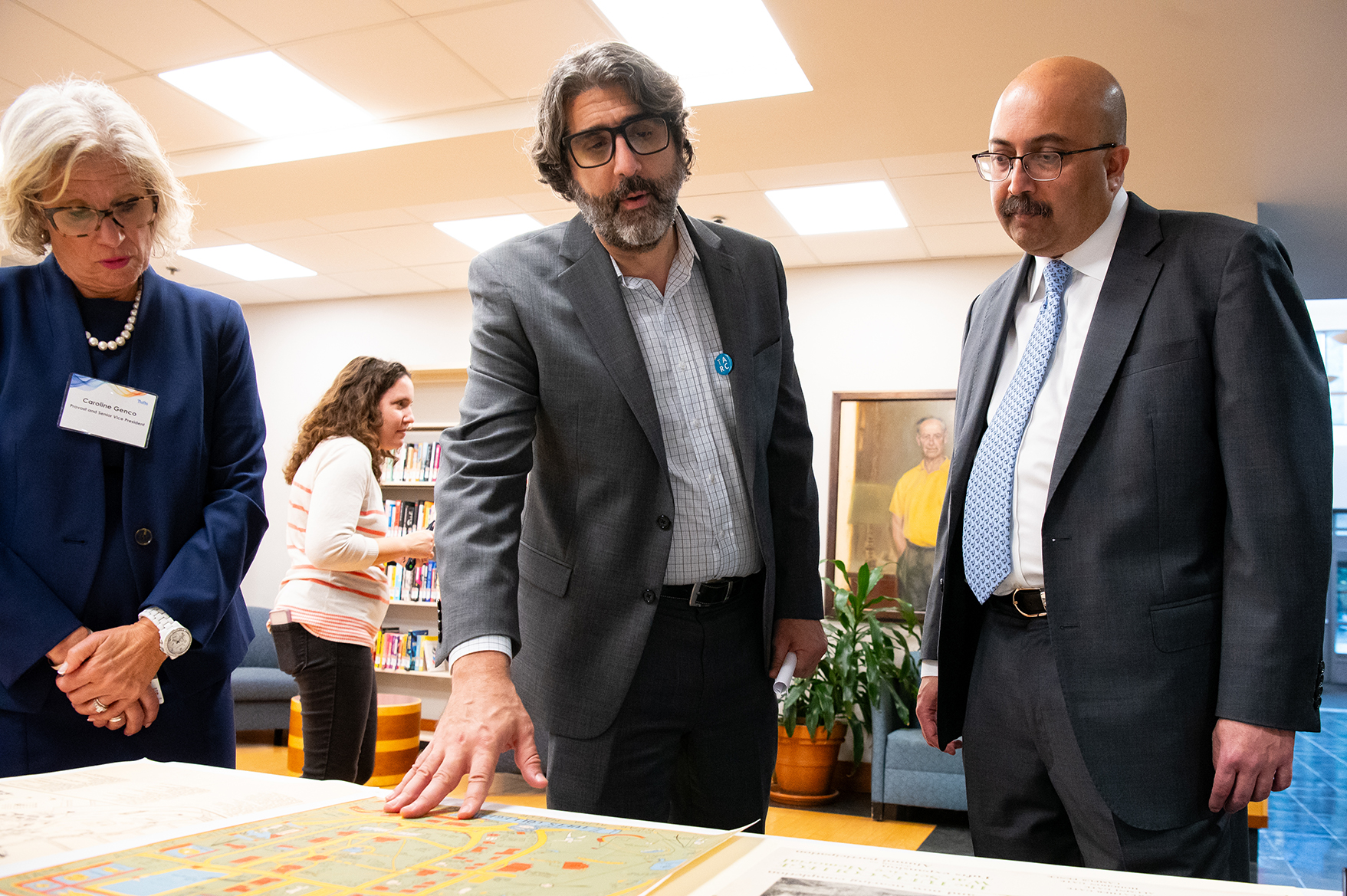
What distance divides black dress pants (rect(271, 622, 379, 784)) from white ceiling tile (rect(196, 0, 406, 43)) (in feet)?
7.29

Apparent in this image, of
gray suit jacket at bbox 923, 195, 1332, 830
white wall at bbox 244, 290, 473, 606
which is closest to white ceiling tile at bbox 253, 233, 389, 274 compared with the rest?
white wall at bbox 244, 290, 473, 606

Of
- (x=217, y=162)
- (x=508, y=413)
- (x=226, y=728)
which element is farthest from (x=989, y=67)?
(x=217, y=162)

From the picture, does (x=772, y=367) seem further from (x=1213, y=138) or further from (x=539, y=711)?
(x=1213, y=138)

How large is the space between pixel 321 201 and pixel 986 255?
400 centimetres

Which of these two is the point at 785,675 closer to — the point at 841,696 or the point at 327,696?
the point at 327,696

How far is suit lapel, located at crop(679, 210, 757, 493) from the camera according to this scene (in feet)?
4.83

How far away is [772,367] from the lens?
1577 mm

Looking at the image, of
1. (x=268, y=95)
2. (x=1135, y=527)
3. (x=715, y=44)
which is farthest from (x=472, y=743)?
(x=268, y=95)

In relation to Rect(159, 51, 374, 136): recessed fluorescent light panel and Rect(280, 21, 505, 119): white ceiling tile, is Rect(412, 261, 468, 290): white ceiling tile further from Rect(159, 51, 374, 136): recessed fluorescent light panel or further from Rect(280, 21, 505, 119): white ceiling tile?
Rect(280, 21, 505, 119): white ceiling tile

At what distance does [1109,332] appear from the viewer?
144 centimetres

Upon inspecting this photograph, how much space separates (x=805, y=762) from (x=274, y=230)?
4589 mm

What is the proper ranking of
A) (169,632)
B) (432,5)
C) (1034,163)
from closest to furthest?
(169,632) → (1034,163) → (432,5)

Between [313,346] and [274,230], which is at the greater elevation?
[274,230]

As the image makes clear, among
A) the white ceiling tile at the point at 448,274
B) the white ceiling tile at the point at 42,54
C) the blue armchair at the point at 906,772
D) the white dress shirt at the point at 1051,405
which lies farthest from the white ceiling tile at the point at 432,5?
the blue armchair at the point at 906,772
